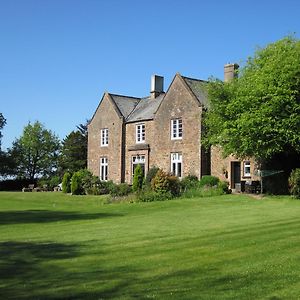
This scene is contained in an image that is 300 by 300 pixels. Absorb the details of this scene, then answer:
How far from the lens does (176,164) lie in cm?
4462

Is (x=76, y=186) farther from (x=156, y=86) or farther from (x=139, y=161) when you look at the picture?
(x=156, y=86)

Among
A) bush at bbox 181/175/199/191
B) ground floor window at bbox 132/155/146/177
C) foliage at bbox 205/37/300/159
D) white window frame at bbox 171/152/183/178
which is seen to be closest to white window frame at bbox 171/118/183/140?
white window frame at bbox 171/152/183/178

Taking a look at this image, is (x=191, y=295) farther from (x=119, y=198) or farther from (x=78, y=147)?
(x=78, y=147)

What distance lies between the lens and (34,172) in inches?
3078

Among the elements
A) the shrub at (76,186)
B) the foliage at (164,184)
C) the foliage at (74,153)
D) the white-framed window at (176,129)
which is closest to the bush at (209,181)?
the foliage at (164,184)

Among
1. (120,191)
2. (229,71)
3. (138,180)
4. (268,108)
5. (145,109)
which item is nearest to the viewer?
(268,108)

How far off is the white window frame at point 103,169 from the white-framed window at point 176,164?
984 centimetres

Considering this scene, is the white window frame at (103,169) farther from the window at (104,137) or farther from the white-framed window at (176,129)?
the white-framed window at (176,129)

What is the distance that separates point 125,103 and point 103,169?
733 cm

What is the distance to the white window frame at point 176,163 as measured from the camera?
145ft

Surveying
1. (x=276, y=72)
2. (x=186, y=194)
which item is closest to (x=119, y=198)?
(x=186, y=194)

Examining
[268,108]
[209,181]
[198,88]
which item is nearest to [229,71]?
[198,88]

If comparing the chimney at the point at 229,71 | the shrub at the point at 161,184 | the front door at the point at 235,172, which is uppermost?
the chimney at the point at 229,71

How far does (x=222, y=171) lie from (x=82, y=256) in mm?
30059
